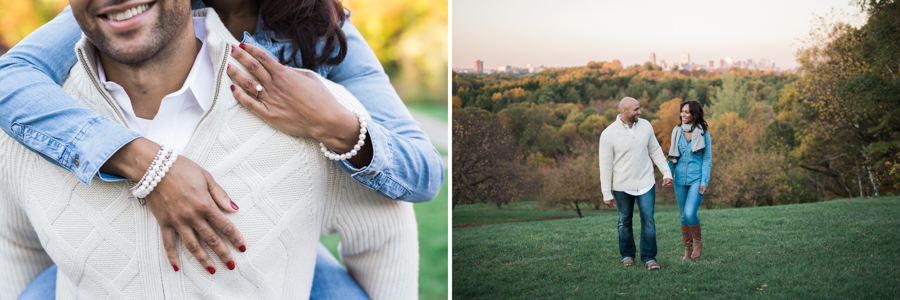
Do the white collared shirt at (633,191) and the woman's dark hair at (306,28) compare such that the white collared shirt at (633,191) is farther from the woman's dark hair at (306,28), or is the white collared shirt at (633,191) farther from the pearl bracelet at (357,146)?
the pearl bracelet at (357,146)

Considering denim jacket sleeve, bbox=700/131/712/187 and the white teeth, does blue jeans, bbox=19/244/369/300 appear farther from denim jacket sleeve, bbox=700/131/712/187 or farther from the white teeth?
denim jacket sleeve, bbox=700/131/712/187

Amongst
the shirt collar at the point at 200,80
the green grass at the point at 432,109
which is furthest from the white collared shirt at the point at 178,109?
the green grass at the point at 432,109

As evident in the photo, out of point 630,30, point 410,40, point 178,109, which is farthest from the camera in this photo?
point 410,40

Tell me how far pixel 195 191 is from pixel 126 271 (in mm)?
262

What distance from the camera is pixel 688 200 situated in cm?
343

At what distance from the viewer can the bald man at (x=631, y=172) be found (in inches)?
134

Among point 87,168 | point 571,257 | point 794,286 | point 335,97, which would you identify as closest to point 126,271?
point 87,168

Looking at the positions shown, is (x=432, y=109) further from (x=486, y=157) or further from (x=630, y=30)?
(x=630, y=30)

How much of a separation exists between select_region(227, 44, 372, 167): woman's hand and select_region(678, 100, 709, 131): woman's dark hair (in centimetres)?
268

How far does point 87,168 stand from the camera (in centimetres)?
114

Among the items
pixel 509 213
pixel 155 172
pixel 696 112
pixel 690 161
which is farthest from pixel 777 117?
pixel 155 172

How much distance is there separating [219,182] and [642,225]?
9.31 ft

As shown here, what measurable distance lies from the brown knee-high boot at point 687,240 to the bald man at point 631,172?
0.16 meters

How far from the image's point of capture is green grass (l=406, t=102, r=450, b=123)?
6.37 metres
